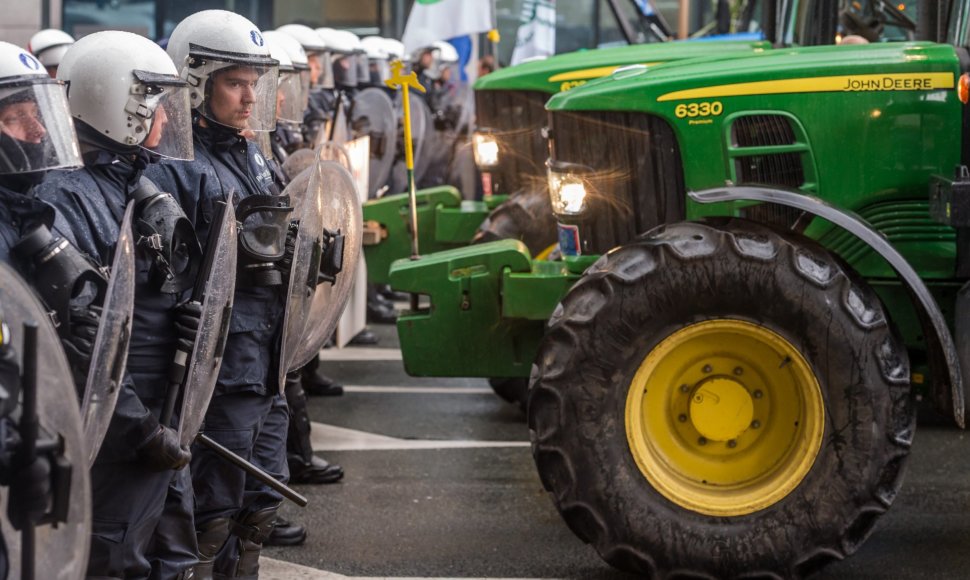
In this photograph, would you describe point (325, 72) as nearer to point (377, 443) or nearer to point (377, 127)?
point (377, 127)

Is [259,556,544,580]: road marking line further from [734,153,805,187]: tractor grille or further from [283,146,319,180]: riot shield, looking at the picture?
[734,153,805,187]: tractor grille

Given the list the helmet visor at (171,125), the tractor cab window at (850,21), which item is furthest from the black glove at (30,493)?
the tractor cab window at (850,21)

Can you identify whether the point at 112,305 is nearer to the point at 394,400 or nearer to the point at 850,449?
the point at 850,449

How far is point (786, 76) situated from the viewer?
6.30 metres

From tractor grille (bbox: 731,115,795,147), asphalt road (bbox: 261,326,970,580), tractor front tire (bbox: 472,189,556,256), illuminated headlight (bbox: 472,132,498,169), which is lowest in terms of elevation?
asphalt road (bbox: 261,326,970,580)

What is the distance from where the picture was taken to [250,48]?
5.36 metres

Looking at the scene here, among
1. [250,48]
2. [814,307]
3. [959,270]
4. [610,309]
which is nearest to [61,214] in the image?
[250,48]

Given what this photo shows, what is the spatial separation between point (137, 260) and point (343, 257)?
1.33 m

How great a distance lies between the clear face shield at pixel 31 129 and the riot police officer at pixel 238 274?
40.6 inches

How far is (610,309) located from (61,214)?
87.3 inches

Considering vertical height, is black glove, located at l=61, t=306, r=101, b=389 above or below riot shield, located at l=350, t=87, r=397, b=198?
below

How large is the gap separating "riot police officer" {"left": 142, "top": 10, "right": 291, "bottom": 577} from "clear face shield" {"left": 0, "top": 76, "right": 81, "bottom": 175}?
3.38 ft

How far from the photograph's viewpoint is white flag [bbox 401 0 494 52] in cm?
1145

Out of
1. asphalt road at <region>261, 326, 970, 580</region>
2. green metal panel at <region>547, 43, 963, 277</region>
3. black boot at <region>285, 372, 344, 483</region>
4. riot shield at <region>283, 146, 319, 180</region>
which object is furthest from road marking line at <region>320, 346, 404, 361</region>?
green metal panel at <region>547, 43, 963, 277</region>
